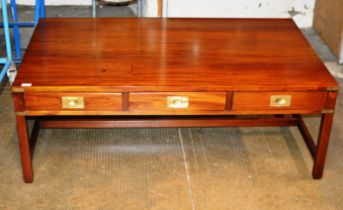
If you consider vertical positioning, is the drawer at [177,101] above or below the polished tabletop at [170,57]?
below

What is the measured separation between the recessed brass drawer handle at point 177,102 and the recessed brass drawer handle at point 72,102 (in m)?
0.37

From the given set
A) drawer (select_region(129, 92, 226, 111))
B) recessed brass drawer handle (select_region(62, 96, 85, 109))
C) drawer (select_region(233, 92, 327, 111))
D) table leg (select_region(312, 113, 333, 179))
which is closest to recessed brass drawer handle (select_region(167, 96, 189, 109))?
drawer (select_region(129, 92, 226, 111))

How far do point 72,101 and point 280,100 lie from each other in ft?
2.89

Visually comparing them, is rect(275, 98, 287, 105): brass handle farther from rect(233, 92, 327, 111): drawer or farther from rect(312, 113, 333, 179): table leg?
rect(312, 113, 333, 179): table leg

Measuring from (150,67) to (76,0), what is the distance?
96.2 inches

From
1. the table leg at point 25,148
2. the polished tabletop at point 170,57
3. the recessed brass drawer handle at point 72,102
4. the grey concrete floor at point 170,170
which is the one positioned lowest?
the grey concrete floor at point 170,170

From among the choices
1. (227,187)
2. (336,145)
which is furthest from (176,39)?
(336,145)

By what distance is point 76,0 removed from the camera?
4.88 meters

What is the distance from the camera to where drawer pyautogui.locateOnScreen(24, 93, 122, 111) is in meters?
2.47

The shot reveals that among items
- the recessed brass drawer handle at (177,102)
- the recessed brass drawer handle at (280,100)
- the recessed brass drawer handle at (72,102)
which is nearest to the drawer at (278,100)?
the recessed brass drawer handle at (280,100)

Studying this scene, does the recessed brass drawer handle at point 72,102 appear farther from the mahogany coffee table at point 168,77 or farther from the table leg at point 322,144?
the table leg at point 322,144

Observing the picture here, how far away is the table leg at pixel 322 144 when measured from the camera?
2605 mm

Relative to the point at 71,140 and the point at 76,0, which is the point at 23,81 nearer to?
the point at 71,140

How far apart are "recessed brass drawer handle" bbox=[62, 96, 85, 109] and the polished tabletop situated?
50mm
